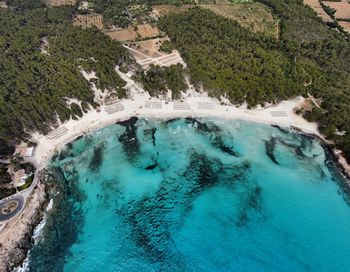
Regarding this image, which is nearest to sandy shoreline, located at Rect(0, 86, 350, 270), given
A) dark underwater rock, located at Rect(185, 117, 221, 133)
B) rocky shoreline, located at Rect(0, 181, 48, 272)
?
dark underwater rock, located at Rect(185, 117, 221, 133)

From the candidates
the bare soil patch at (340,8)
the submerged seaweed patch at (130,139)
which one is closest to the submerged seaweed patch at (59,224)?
the submerged seaweed patch at (130,139)

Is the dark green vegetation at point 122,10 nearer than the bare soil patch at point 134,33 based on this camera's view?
No

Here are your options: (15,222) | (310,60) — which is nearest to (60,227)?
(15,222)

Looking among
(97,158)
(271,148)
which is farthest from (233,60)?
(97,158)

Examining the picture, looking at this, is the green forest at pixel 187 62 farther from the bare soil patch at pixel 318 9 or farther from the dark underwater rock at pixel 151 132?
the dark underwater rock at pixel 151 132

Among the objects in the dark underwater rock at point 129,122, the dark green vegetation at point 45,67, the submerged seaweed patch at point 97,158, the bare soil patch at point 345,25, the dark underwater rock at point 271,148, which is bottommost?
the submerged seaweed patch at point 97,158

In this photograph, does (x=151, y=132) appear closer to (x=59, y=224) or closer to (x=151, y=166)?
(x=151, y=166)

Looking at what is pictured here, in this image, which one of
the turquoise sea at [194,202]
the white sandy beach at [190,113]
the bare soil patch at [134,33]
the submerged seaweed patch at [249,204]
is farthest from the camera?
the bare soil patch at [134,33]

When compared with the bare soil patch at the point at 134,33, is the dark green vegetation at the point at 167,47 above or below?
above
